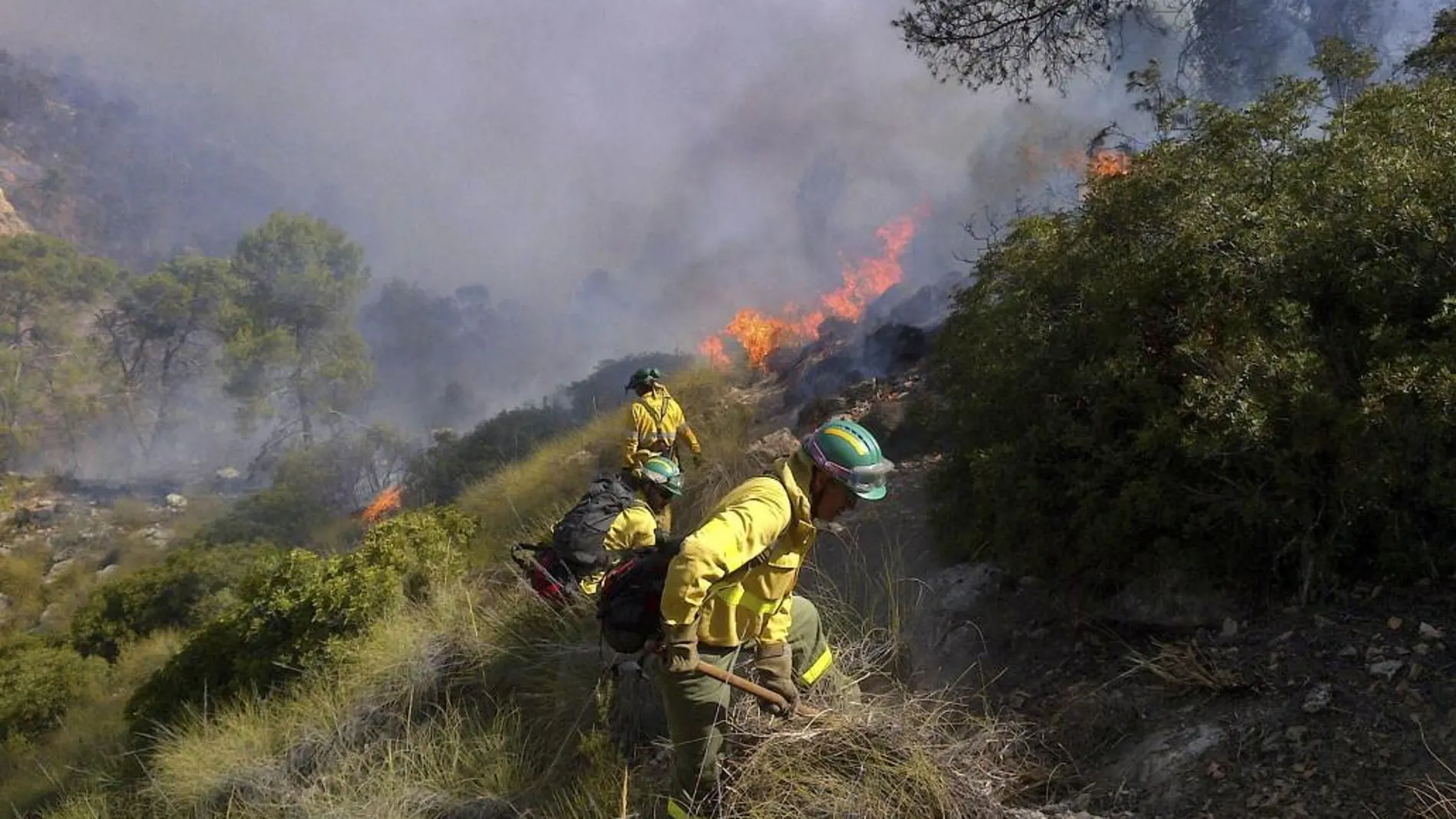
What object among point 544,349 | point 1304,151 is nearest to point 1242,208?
point 1304,151

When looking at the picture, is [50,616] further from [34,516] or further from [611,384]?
[34,516]

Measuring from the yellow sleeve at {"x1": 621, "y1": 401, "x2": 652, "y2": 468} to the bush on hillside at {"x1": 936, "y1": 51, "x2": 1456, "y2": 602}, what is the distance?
120 inches

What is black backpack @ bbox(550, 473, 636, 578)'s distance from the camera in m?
5.48

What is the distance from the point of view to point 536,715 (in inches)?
189

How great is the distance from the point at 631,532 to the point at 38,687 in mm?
8061

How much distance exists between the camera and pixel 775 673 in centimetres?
336

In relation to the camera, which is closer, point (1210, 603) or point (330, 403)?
point (1210, 603)

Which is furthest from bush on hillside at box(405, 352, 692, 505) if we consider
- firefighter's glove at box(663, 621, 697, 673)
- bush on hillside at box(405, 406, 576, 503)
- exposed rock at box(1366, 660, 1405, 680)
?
exposed rock at box(1366, 660, 1405, 680)

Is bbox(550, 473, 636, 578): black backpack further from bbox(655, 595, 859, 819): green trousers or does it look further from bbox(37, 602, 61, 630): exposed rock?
bbox(37, 602, 61, 630): exposed rock

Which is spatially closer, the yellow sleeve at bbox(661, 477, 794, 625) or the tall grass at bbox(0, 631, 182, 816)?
the yellow sleeve at bbox(661, 477, 794, 625)

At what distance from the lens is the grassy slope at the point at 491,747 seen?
3172mm

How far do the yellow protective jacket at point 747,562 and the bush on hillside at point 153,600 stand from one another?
9316 mm

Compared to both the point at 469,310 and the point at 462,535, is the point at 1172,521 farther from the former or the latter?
the point at 469,310

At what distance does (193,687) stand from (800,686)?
5.30 metres
